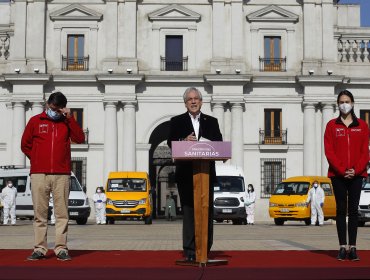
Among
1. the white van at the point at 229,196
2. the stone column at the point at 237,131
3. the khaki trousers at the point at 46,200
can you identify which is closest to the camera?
the khaki trousers at the point at 46,200

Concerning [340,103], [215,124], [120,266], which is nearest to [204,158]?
[215,124]

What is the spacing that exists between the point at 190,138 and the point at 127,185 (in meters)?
25.6

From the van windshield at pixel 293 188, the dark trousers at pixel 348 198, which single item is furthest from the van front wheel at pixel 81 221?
the dark trousers at pixel 348 198

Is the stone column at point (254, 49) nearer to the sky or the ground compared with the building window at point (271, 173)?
nearer to the sky

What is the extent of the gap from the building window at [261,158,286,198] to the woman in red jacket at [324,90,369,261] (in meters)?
35.6

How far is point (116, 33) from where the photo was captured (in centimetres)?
4669

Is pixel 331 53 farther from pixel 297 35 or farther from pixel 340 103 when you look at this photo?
pixel 340 103

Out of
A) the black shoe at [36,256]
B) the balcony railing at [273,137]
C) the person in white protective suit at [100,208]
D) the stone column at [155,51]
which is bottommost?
the person in white protective suit at [100,208]

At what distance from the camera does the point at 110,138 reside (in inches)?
1828

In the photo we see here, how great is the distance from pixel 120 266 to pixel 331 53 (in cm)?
3904

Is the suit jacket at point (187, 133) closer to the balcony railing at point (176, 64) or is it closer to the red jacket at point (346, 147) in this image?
the red jacket at point (346, 147)

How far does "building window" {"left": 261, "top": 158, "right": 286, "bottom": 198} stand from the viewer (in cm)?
4744

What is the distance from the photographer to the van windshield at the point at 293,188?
1406 inches

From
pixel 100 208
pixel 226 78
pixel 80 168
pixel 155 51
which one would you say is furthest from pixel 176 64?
pixel 100 208
